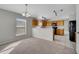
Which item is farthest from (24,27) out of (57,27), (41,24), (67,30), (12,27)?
(57,27)

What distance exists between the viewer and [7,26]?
15.6 feet

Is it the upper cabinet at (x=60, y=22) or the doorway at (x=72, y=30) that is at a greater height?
the upper cabinet at (x=60, y=22)

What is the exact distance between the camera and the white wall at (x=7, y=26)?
4.40 metres

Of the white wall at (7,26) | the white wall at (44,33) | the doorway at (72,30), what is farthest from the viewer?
the white wall at (44,33)

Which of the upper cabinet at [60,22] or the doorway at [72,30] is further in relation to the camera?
the upper cabinet at [60,22]

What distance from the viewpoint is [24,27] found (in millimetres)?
6633

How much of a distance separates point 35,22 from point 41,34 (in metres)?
2.27

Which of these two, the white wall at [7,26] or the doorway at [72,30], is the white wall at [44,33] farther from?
the white wall at [7,26]

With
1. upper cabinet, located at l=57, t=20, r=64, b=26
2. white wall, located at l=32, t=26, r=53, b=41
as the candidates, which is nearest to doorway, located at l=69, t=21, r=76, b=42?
white wall, located at l=32, t=26, r=53, b=41

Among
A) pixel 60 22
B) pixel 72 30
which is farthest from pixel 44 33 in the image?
pixel 60 22

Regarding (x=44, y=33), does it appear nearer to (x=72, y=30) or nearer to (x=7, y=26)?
(x=72, y=30)

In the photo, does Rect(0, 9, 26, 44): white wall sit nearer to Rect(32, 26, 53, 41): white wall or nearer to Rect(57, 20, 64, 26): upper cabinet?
Rect(32, 26, 53, 41): white wall

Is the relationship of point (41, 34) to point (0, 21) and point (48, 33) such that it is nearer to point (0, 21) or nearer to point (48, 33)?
point (48, 33)

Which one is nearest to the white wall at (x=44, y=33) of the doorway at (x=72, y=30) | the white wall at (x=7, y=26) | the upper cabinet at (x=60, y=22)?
the doorway at (x=72, y=30)
